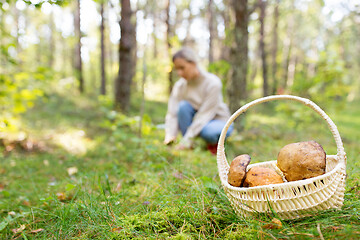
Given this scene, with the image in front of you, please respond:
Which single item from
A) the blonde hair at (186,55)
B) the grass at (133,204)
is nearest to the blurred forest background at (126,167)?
the grass at (133,204)

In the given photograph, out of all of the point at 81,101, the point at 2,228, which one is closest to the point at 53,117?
the point at 81,101

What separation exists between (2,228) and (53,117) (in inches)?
216

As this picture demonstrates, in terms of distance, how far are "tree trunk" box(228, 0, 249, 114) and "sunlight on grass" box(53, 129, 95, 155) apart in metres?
2.57

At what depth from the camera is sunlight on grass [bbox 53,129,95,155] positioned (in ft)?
12.5

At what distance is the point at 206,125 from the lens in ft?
11.4

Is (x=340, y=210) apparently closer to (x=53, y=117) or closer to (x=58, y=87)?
(x=53, y=117)

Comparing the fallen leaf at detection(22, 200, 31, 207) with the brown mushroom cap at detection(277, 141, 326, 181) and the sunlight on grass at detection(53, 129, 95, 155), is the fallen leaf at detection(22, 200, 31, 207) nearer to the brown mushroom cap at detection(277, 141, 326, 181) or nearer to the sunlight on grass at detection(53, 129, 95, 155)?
the sunlight on grass at detection(53, 129, 95, 155)

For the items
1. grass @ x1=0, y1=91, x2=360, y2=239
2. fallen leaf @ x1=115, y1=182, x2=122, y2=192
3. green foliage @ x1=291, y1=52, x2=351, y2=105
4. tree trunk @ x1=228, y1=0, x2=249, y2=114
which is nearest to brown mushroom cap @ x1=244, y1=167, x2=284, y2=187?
grass @ x1=0, y1=91, x2=360, y2=239

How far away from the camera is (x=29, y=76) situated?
10.5 feet

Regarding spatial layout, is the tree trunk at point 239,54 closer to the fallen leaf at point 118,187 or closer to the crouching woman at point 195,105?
the crouching woman at point 195,105

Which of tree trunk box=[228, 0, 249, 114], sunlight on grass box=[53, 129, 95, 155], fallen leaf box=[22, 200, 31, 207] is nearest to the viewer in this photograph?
fallen leaf box=[22, 200, 31, 207]

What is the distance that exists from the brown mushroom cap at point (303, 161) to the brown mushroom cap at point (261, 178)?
8cm

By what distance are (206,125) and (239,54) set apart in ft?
5.49

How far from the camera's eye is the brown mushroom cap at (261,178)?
132 cm
